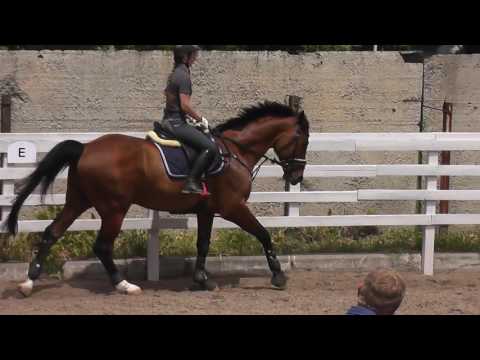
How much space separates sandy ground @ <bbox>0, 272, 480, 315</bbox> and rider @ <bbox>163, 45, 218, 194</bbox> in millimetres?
1116

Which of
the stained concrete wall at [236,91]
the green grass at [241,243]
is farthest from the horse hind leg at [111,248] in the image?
the stained concrete wall at [236,91]

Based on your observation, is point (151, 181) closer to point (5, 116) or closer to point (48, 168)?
point (48, 168)

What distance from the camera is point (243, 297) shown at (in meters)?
8.30

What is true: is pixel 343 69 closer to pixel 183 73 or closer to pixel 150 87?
pixel 150 87

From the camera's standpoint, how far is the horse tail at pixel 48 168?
799 centimetres

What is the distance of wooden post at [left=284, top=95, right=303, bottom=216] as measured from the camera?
Result: 9.39 meters

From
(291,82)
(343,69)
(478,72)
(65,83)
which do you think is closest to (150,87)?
(65,83)

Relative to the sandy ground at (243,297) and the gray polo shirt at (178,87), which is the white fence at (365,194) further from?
the gray polo shirt at (178,87)

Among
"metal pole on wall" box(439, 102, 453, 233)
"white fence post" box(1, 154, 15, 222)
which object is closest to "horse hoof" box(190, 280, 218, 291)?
"white fence post" box(1, 154, 15, 222)

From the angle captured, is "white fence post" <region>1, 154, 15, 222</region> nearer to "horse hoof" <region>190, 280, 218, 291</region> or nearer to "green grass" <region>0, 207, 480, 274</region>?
"green grass" <region>0, 207, 480, 274</region>

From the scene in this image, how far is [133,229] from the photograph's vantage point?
365 inches

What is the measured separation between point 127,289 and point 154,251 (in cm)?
85

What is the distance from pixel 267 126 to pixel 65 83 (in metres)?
2.88

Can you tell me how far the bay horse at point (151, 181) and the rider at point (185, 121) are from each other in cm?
21
